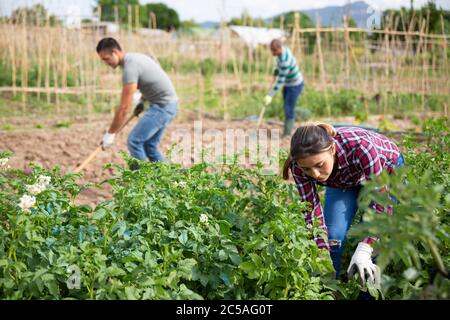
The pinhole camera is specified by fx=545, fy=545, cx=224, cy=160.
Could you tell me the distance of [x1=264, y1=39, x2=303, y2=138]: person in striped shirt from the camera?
733 cm

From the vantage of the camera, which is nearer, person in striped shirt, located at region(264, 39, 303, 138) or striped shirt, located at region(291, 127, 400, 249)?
striped shirt, located at region(291, 127, 400, 249)

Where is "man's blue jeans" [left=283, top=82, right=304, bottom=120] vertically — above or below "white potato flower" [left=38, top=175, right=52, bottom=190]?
above

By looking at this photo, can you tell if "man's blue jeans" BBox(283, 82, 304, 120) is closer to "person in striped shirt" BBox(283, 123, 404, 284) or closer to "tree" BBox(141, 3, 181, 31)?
"person in striped shirt" BBox(283, 123, 404, 284)

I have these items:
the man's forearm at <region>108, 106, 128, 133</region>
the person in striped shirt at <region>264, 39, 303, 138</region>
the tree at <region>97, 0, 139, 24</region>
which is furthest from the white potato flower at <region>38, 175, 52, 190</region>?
the tree at <region>97, 0, 139, 24</region>

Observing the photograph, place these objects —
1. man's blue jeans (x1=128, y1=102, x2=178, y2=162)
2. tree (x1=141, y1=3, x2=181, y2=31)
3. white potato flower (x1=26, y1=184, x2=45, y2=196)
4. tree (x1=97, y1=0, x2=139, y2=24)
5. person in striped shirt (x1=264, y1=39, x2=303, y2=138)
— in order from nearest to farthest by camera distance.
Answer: white potato flower (x1=26, y1=184, x2=45, y2=196) < man's blue jeans (x1=128, y1=102, x2=178, y2=162) < person in striped shirt (x1=264, y1=39, x2=303, y2=138) < tree (x1=97, y1=0, x2=139, y2=24) < tree (x1=141, y1=3, x2=181, y2=31)

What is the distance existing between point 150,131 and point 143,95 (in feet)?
1.39

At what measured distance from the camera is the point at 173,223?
254 cm

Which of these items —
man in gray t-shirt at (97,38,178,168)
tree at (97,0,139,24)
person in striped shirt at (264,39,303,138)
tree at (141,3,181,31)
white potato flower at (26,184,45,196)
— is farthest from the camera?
tree at (141,3,181,31)

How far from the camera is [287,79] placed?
755 cm

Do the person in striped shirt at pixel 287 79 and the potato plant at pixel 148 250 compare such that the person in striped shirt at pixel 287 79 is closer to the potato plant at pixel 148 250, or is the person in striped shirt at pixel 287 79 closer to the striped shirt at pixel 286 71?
the striped shirt at pixel 286 71

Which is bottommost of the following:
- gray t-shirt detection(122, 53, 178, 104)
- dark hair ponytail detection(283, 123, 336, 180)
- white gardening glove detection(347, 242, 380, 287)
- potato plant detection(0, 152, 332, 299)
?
white gardening glove detection(347, 242, 380, 287)

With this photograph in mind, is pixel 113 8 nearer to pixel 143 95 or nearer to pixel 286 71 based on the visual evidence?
pixel 286 71

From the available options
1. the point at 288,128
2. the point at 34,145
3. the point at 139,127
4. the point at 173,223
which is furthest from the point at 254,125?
the point at 173,223
